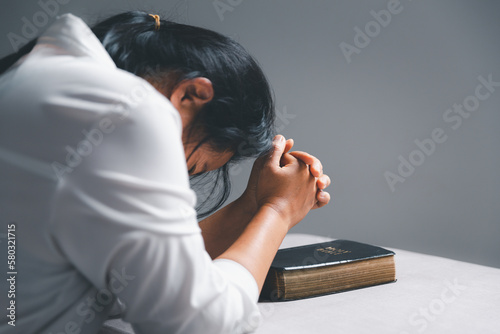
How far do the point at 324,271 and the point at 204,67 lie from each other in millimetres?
379

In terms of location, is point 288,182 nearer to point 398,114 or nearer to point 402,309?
point 402,309

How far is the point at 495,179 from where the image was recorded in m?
2.21

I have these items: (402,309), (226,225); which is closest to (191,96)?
(226,225)

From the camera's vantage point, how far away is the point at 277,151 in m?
0.87

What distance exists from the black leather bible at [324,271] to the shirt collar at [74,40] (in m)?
0.41

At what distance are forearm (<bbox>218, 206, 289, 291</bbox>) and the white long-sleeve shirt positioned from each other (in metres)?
0.10

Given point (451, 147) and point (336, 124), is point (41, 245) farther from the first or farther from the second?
point (451, 147)

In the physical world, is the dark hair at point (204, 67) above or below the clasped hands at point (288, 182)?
above

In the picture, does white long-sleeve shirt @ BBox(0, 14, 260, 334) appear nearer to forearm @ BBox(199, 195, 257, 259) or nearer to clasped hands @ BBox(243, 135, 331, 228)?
clasped hands @ BBox(243, 135, 331, 228)

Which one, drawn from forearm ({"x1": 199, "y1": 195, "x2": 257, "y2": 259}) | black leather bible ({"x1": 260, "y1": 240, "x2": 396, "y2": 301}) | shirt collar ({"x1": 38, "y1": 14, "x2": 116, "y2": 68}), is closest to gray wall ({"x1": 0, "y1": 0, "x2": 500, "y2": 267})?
forearm ({"x1": 199, "y1": 195, "x2": 257, "y2": 259})

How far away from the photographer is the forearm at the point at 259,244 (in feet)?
2.02

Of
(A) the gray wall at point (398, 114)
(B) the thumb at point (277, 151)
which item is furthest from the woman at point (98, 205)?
(A) the gray wall at point (398, 114)

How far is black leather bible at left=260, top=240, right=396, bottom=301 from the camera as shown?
74 centimetres

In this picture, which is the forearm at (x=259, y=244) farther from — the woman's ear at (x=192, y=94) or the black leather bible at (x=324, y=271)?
the woman's ear at (x=192, y=94)
